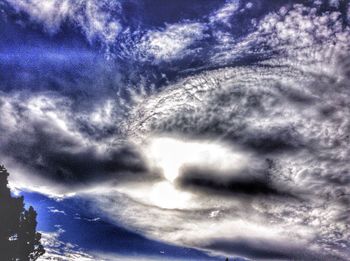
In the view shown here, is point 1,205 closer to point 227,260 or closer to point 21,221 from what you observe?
point 21,221

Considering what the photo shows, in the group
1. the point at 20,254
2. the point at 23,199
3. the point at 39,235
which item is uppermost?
the point at 23,199

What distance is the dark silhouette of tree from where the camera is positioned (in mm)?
27969

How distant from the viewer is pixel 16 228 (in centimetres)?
2873

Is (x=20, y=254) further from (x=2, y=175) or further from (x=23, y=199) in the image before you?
(x=2, y=175)

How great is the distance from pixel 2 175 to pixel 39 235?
6.29 meters

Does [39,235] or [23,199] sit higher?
[23,199]

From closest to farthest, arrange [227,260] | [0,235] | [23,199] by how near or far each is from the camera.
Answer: [0,235]
[23,199]
[227,260]

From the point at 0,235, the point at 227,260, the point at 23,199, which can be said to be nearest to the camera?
the point at 0,235

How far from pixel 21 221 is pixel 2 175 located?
4.26m

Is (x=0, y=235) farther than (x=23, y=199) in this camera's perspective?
No

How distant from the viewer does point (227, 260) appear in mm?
53469

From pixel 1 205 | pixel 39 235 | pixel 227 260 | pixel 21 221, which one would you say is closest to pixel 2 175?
pixel 1 205

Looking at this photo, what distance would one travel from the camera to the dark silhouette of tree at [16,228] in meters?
28.0

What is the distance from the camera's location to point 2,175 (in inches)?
1133
